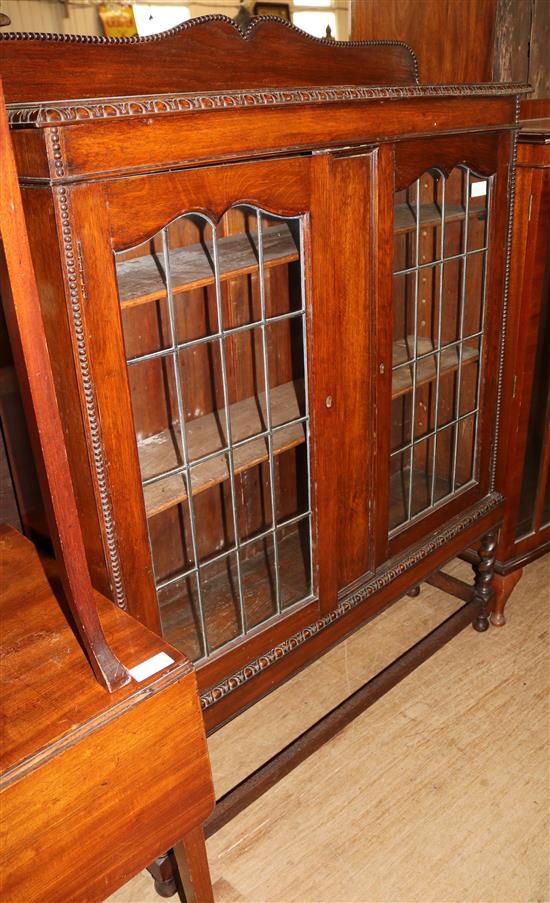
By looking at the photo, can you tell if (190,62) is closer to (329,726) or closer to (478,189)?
(478,189)

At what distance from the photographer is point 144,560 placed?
1.33 meters

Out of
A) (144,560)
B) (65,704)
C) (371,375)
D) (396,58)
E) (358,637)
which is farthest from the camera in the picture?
(358,637)

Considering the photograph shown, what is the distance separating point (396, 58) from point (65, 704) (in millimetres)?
1918

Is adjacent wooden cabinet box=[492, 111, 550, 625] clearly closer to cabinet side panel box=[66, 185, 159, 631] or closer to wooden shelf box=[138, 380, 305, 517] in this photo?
wooden shelf box=[138, 380, 305, 517]

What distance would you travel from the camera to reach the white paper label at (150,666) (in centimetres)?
116

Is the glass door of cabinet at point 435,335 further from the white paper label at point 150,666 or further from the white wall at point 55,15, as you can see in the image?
the white wall at point 55,15

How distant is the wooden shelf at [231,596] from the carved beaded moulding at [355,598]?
78mm

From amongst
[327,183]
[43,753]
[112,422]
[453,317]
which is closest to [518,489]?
[453,317]

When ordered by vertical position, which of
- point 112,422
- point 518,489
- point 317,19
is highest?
point 317,19

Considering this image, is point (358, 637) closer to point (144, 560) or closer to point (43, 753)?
point (144, 560)

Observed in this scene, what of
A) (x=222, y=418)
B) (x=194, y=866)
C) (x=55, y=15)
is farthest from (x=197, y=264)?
(x=55, y=15)

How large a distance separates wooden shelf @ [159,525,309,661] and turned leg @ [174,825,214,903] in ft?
1.10

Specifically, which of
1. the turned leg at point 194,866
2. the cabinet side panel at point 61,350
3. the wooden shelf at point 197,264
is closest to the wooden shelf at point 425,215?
the wooden shelf at point 197,264

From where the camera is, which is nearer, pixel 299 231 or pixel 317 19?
pixel 299 231
